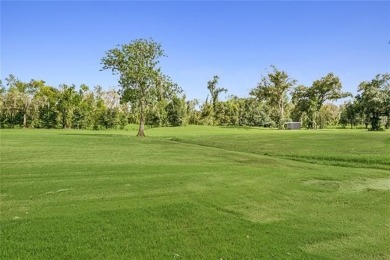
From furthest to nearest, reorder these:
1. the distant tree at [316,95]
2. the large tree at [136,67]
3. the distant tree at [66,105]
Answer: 1. the distant tree at [316,95]
2. the distant tree at [66,105]
3. the large tree at [136,67]

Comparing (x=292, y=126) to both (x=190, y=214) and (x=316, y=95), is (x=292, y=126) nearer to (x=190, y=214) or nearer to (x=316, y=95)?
(x=316, y=95)

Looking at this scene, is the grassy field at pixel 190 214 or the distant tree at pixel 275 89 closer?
the grassy field at pixel 190 214

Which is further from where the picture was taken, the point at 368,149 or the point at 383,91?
the point at 383,91

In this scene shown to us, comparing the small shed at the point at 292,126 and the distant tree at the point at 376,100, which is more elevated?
the distant tree at the point at 376,100

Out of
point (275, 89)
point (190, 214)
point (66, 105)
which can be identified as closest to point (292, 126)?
point (275, 89)

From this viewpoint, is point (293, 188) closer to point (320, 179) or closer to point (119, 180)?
point (320, 179)

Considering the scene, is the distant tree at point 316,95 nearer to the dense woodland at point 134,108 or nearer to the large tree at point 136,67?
the dense woodland at point 134,108

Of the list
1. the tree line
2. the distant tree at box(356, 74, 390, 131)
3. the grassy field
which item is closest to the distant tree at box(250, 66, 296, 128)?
the tree line

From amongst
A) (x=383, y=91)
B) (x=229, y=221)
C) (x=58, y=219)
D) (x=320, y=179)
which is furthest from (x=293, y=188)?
(x=383, y=91)

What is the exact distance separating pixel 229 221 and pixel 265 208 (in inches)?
53.6

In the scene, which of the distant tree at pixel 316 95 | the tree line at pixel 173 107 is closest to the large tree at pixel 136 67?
the tree line at pixel 173 107

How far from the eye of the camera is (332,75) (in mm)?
75750

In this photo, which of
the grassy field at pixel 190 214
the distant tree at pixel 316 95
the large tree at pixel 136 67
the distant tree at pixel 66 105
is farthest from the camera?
the distant tree at pixel 316 95

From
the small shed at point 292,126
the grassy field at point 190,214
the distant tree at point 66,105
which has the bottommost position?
the grassy field at point 190,214
